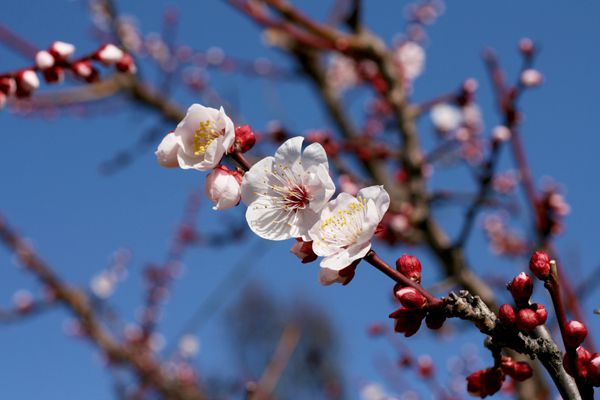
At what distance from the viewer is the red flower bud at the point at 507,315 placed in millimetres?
752

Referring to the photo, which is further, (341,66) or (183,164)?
(341,66)

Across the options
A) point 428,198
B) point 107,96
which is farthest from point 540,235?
point 107,96

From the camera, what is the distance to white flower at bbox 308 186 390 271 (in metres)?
0.80

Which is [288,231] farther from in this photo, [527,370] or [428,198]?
[428,198]

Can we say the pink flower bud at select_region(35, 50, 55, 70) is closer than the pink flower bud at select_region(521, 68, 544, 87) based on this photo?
Yes

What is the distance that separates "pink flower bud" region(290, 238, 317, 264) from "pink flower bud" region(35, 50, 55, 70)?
3.37ft

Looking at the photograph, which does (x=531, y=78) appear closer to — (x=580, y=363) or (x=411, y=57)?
(x=580, y=363)

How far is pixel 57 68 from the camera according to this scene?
1549mm

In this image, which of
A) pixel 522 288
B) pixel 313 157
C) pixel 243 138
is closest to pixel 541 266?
pixel 522 288

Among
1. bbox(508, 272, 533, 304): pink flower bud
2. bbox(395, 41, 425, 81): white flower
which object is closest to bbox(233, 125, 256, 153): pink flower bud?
bbox(508, 272, 533, 304): pink flower bud

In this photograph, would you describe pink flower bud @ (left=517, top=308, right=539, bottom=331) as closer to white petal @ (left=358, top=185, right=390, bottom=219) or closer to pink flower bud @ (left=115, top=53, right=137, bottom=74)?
white petal @ (left=358, top=185, right=390, bottom=219)

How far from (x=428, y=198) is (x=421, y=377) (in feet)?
2.83

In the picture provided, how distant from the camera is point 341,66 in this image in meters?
8.02

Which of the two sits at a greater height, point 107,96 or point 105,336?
point 107,96
